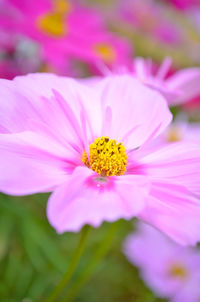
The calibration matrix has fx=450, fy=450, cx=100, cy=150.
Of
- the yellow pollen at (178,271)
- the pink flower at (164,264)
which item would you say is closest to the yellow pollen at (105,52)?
the pink flower at (164,264)

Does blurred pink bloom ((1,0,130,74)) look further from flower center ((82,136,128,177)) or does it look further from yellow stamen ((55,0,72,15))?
flower center ((82,136,128,177))

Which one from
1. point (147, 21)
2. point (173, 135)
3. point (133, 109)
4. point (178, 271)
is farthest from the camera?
point (147, 21)

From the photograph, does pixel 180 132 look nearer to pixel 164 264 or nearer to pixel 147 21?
pixel 164 264

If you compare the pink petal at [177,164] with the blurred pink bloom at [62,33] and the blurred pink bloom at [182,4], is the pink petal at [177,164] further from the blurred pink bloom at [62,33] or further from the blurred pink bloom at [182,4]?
the blurred pink bloom at [182,4]

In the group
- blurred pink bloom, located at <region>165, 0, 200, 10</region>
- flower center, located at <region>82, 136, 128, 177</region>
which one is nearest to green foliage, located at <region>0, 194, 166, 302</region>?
flower center, located at <region>82, 136, 128, 177</region>

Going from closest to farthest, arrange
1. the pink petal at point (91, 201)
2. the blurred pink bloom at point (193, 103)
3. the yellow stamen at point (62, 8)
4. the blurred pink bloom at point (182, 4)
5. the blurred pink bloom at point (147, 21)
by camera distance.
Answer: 1. the pink petal at point (91, 201)
2. the yellow stamen at point (62, 8)
3. the blurred pink bloom at point (193, 103)
4. the blurred pink bloom at point (182, 4)
5. the blurred pink bloom at point (147, 21)

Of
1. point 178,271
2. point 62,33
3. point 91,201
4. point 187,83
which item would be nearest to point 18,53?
point 62,33
